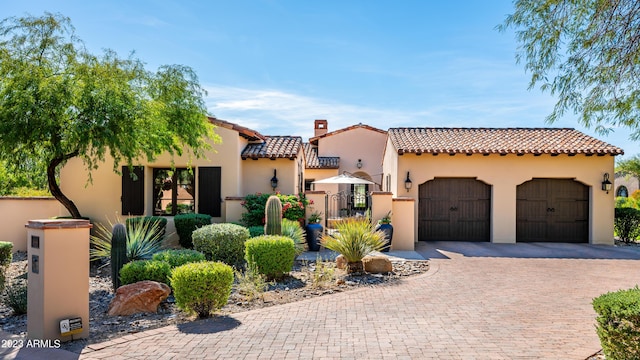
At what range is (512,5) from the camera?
6.66 metres

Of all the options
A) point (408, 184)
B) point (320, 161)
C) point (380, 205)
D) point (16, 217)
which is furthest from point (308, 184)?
point (16, 217)

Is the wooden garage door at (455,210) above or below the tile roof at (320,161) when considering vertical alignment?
below

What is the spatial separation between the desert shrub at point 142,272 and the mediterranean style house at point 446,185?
7.17m

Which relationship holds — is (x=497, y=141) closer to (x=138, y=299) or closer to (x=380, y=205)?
(x=380, y=205)

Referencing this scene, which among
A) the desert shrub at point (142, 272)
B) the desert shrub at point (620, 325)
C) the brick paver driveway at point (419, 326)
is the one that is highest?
the desert shrub at point (620, 325)

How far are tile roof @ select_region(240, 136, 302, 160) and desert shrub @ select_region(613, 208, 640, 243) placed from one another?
1423cm

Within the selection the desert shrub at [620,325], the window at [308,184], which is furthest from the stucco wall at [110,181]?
the desert shrub at [620,325]

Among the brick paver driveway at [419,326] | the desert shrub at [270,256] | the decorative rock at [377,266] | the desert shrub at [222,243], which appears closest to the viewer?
the brick paver driveway at [419,326]

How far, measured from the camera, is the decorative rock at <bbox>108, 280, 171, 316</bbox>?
22.9 feet

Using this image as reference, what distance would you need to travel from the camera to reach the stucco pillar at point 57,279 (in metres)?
5.30

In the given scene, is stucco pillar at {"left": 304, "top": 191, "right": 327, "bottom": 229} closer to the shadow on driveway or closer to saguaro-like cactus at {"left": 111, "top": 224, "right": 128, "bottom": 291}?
the shadow on driveway

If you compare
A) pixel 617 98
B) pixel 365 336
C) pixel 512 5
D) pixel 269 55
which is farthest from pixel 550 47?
pixel 269 55

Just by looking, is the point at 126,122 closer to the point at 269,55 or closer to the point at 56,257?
the point at 269,55

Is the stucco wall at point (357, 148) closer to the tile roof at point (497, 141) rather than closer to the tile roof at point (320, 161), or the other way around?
the tile roof at point (320, 161)
